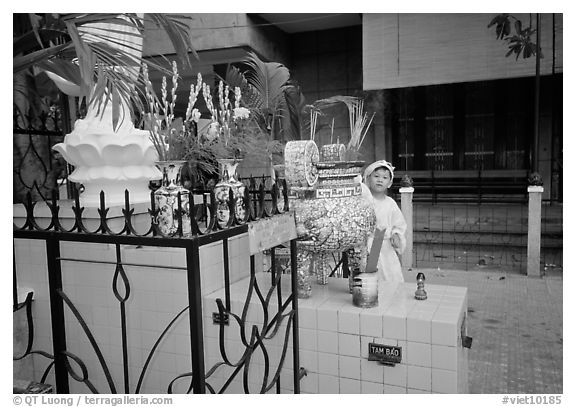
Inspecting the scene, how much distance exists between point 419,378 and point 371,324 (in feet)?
0.99

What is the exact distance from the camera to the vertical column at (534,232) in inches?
224

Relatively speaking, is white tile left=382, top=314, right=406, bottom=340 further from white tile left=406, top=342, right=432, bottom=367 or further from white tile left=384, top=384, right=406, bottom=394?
white tile left=384, top=384, right=406, bottom=394

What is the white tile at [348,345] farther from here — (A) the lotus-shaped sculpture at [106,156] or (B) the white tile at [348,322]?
(A) the lotus-shaped sculpture at [106,156]

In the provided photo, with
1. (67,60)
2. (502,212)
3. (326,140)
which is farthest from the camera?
(326,140)

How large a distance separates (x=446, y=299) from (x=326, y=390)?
0.73 m

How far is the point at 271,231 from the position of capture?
200 cm

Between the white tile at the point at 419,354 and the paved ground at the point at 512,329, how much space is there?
1.13 m

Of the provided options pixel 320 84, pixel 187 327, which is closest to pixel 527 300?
pixel 187 327

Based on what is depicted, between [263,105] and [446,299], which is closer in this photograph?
[446,299]

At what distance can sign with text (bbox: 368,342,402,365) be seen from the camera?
212 centimetres

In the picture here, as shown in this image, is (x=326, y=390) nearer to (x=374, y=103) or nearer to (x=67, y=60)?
(x=67, y=60)

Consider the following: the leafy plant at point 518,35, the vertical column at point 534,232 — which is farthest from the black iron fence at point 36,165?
the vertical column at point 534,232

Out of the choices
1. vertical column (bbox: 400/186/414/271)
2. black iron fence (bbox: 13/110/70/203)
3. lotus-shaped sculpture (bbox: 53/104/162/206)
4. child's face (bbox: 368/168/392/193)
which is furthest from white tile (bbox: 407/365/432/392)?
vertical column (bbox: 400/186/414/271)

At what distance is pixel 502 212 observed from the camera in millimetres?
7895
